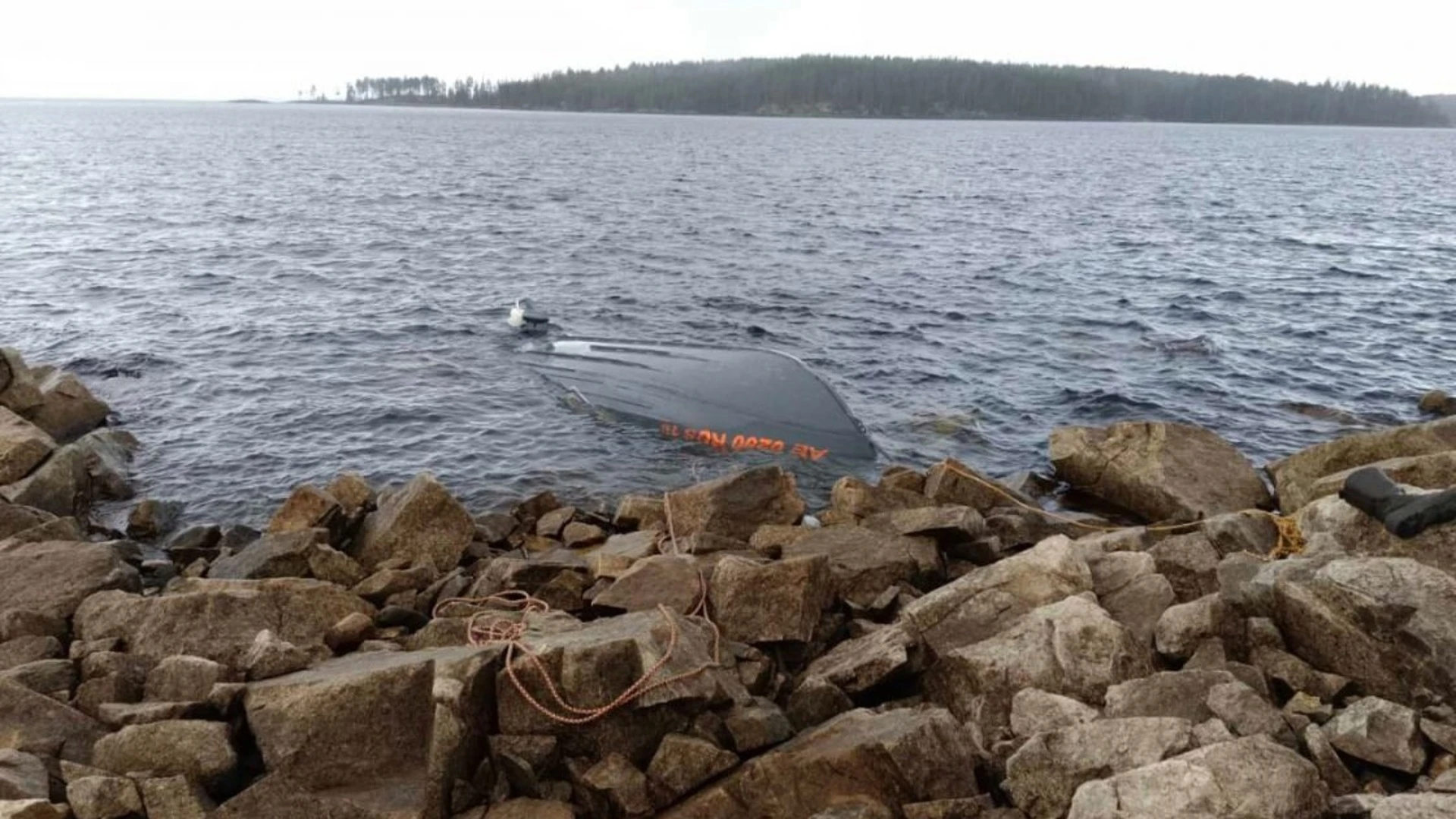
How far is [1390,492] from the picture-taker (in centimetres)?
948

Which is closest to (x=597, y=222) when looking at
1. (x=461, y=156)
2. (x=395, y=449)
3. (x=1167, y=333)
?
(x=1167, y=333)

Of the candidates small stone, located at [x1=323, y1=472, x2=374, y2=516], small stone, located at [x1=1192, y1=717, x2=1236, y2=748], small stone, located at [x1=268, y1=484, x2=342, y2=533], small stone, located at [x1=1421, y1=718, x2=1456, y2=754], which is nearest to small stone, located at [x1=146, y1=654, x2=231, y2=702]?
small stone, located at [x1=268, y1=484, x2=342, y2=533]

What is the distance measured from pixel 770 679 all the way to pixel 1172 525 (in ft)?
26.3

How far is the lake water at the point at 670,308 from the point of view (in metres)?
20.2

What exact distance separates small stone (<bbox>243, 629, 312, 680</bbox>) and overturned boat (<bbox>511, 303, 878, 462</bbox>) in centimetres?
1082

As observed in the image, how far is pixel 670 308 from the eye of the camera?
31.8m

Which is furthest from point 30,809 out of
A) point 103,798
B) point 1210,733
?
point 1210,733

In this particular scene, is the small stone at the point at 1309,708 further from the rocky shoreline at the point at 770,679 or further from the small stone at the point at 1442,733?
the small stone at the point at 1442,733

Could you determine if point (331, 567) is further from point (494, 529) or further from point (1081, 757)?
point (1081, 757)

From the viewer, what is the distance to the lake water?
20219 mm

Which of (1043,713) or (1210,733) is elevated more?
(1210,733)

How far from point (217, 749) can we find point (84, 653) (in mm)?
3021

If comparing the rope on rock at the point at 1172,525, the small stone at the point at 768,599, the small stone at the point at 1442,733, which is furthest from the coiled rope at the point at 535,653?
the rope on rock at the point at 1172,525

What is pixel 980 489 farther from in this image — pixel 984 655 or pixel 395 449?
pixel 395 449
